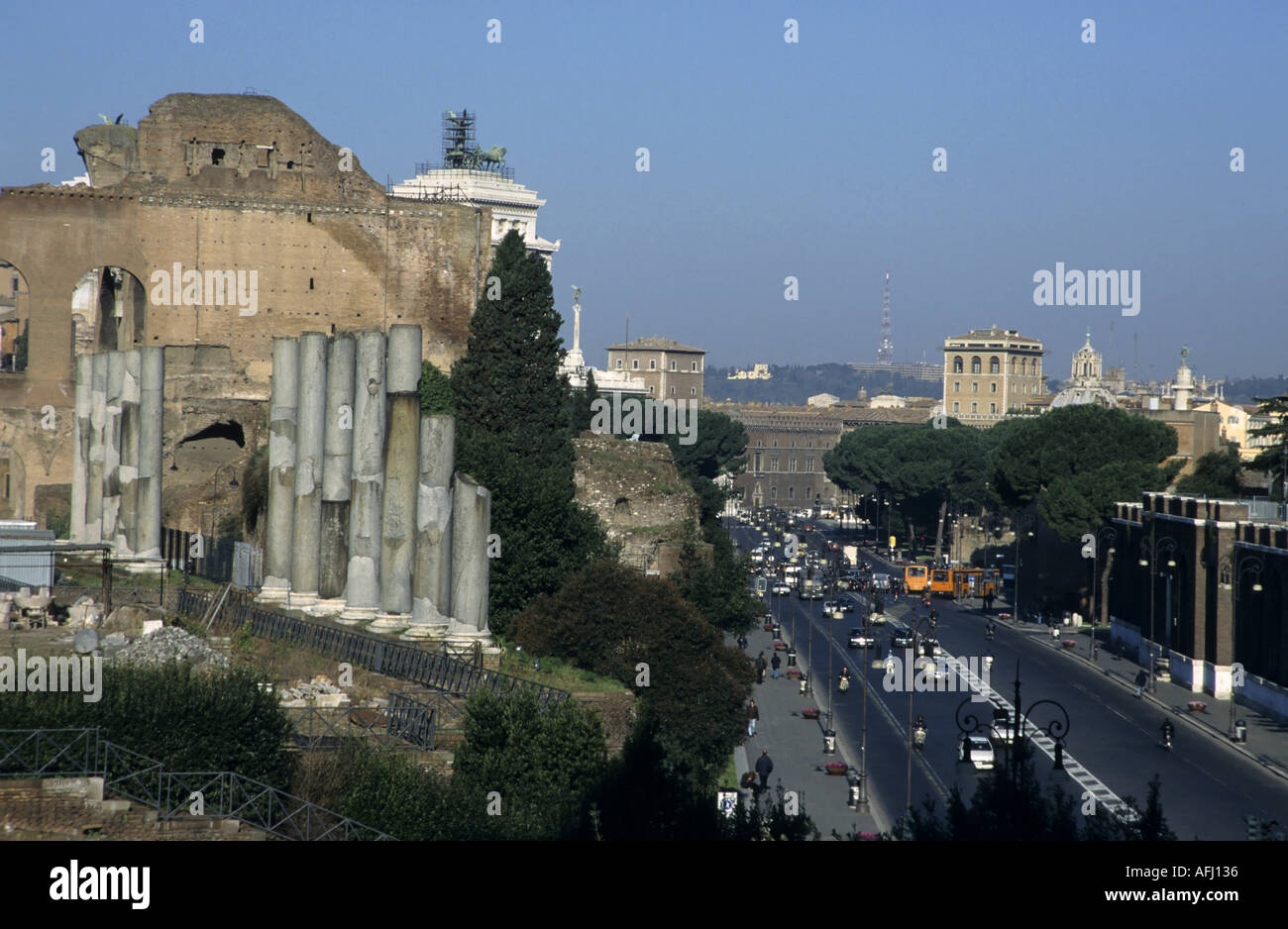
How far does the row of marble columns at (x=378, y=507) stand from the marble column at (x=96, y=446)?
10.2 meters

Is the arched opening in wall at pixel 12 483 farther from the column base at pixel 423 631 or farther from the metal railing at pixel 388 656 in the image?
the column base at pixel 423 631

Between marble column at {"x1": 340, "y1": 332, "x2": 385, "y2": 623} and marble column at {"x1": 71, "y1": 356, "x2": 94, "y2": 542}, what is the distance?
13.3 meters

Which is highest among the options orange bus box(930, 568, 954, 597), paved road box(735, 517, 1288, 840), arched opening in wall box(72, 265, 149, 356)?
arched opening in wall box(72, 265, 149, 356)

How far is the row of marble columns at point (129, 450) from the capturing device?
41.0 m

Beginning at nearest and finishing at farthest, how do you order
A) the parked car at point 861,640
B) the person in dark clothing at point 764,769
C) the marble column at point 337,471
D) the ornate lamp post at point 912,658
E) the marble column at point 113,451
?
the marble column at point 337,471
the person in dark clothing at point 764,769
the ornate lamp post at point 912,658
the marble column at point 113,451
the parked car at point 861,640

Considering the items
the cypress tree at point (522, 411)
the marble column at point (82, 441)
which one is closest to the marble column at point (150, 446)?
the marble column at point (82, 441)

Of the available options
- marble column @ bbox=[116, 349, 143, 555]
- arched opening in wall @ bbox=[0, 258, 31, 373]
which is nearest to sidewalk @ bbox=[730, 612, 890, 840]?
marble column @ bbox=[116, 349, 143, 555]

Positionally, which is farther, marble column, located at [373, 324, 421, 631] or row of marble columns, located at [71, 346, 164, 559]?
row of marble columns, located at [71, 346, 164, 559]

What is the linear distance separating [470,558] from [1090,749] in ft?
72.7

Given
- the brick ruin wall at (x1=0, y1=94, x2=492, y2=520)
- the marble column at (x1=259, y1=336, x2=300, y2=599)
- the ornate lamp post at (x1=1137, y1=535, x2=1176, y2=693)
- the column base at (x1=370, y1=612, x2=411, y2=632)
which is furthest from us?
the ornate lamp post at (x1=1137, y1=535, x2=1176, y2=693)

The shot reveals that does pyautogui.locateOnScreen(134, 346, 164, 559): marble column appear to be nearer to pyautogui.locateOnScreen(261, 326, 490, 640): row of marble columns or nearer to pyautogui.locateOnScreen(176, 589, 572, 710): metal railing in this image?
pyautogui.locateOnScreen(261, 326, 490, 640): row of marble columns

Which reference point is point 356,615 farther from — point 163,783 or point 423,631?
point 163,783

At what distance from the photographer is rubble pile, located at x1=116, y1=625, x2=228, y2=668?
26.0 m

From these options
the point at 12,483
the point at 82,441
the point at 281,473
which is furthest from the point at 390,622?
the point at 12,483
